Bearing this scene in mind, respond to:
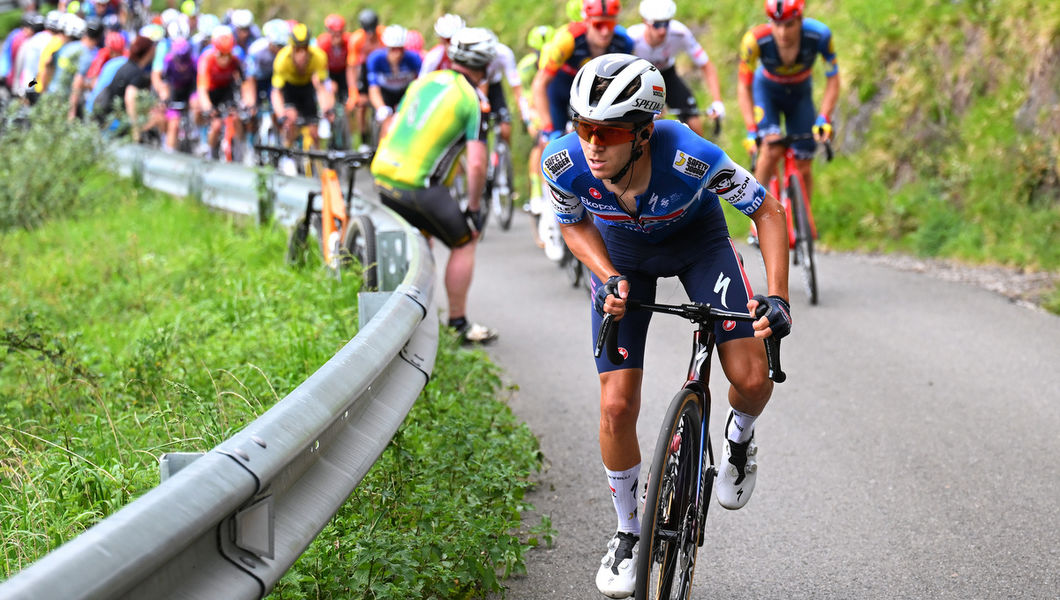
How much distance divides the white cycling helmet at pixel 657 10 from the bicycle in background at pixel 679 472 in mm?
7572

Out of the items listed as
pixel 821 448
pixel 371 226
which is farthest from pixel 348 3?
pixel 821 448

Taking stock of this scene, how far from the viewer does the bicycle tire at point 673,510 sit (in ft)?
12.1

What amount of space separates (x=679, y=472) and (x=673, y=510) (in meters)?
0.13

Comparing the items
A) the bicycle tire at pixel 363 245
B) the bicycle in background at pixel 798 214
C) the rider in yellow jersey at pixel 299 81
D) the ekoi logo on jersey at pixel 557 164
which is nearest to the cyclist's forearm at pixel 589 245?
the ekoi logo on jersey at pixel 557 164

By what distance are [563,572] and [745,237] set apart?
32.5ft

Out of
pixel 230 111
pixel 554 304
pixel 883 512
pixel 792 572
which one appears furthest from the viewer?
pixel 230 111

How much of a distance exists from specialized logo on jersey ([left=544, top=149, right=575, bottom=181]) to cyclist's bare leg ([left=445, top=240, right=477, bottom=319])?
464cm

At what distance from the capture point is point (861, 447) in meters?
6.17

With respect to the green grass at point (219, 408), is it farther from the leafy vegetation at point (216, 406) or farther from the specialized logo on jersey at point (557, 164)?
the specialized logo on jersey at point (557, 164)

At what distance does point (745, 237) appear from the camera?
1408 centimetres

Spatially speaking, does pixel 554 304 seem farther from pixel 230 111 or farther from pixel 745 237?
pixel 230 111

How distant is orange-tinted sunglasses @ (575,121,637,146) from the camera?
13.0 feet

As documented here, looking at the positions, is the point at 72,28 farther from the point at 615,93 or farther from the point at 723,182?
the point at 615,93

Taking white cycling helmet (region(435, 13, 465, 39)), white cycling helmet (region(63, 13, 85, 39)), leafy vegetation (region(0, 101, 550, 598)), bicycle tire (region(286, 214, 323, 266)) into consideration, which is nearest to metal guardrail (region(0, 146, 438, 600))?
leafy vegetation (region(0, 101, 550, 598))
